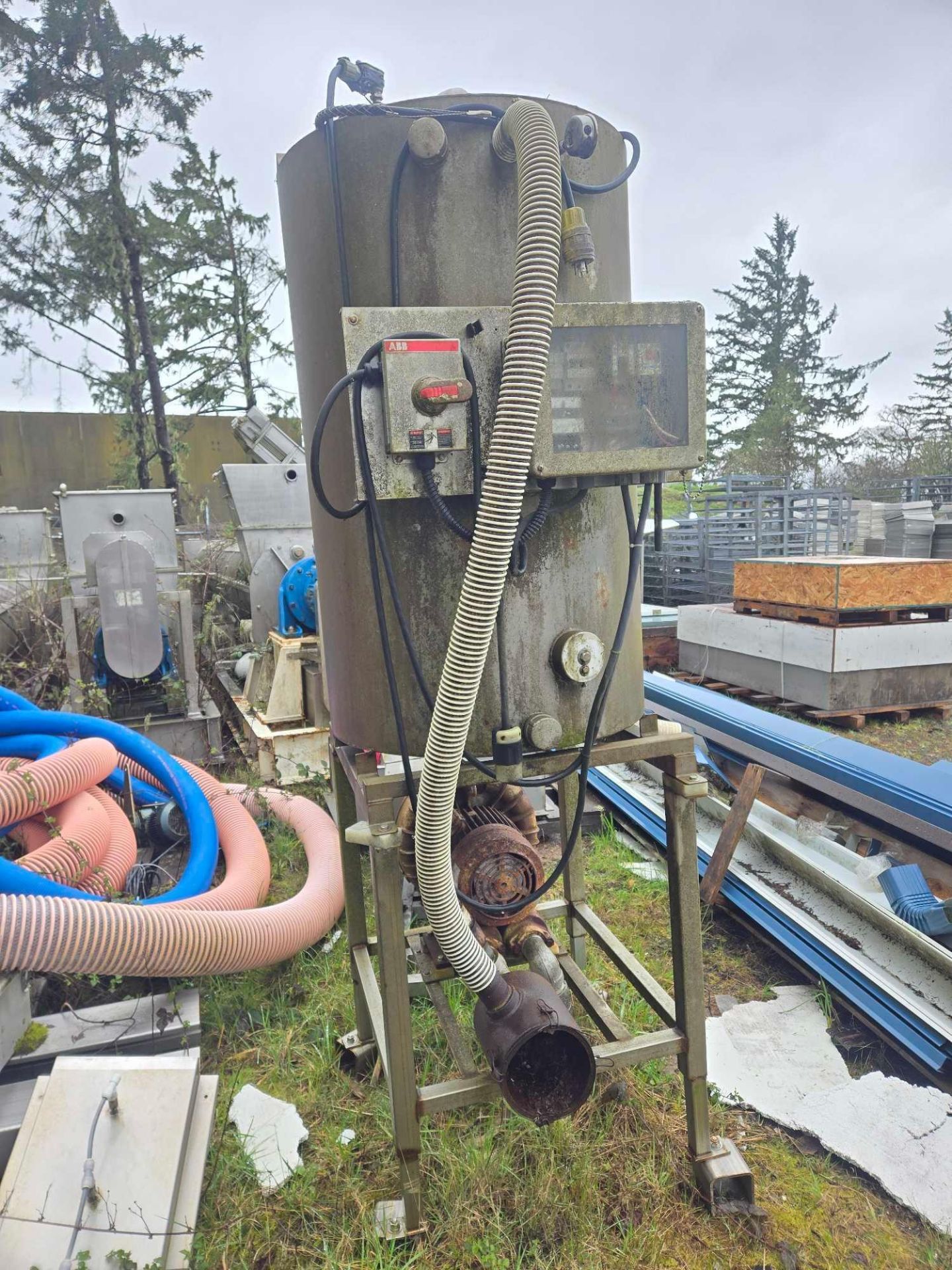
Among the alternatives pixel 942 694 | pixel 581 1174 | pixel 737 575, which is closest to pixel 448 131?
pixel 581 1174

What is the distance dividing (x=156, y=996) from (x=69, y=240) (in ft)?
38.9

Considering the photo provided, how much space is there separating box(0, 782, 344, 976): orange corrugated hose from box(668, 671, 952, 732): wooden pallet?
327 centimetres

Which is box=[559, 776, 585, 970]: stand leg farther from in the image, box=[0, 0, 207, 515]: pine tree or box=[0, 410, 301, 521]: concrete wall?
box=[0, 410, 301, 521]: concrete wall

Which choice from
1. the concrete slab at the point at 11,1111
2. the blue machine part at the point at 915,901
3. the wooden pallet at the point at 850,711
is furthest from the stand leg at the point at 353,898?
the wooden pallet at the point at 850,711

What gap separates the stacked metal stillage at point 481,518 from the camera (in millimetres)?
1483

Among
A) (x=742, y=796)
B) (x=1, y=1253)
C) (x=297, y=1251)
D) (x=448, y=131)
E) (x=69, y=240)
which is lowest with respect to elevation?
(x=297, y=1251)

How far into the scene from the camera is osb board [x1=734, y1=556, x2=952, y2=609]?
5246mm

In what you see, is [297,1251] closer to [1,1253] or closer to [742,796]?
[1,1253]

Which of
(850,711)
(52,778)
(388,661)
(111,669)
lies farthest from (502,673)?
(850,711)

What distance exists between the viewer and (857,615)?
18.0ft

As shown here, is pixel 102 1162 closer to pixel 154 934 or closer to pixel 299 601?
pixel 154 934

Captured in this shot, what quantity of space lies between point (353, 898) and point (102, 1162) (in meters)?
0.92

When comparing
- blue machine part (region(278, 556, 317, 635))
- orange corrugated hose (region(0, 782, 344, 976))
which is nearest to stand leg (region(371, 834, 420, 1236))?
orange corrugated hose (region(0, 782, 344, 976))

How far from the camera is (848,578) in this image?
205 inches
